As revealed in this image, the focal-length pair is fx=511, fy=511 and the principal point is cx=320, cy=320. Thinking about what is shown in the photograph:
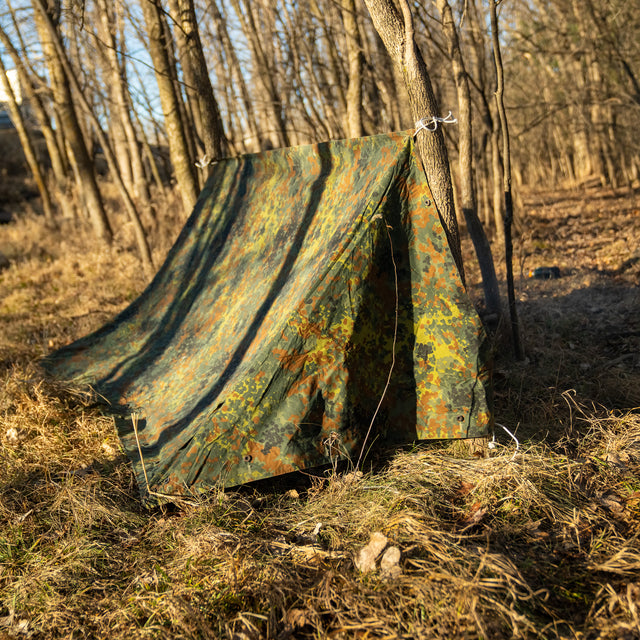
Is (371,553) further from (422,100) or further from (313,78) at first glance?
(313,78)

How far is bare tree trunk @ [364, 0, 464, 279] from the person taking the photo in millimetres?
3092

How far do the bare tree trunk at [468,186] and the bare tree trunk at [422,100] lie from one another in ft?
5.31

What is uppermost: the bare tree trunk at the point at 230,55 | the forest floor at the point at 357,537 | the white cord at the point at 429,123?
the bare tree trunk at the point at 230,55

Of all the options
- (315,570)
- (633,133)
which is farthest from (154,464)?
(633,133)

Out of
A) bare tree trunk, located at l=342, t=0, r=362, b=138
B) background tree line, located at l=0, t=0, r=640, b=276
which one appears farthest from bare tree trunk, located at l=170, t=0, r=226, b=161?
bare tree trunk, located at l=342, t=0, r=362, b=138

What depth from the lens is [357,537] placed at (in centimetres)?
234

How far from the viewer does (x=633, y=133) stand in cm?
1414

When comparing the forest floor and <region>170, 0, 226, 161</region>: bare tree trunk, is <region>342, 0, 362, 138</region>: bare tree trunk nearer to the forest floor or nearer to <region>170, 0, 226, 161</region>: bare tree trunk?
<region>170, 0, 226, 161</region>: bare tree trunk

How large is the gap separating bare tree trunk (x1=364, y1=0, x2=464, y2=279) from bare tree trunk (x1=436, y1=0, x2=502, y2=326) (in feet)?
5.31

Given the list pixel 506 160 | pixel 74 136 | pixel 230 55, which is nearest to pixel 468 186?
pixel 506 160

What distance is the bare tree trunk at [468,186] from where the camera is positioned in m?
4.74

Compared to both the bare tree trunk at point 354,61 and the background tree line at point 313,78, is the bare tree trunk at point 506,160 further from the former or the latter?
the bare tree trunk at point 354,61

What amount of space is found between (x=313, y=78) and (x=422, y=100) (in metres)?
8.57

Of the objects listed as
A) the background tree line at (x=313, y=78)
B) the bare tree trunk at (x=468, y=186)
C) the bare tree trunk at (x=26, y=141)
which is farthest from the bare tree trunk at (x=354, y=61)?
the bare tree trunk at (x=26, y=141)
